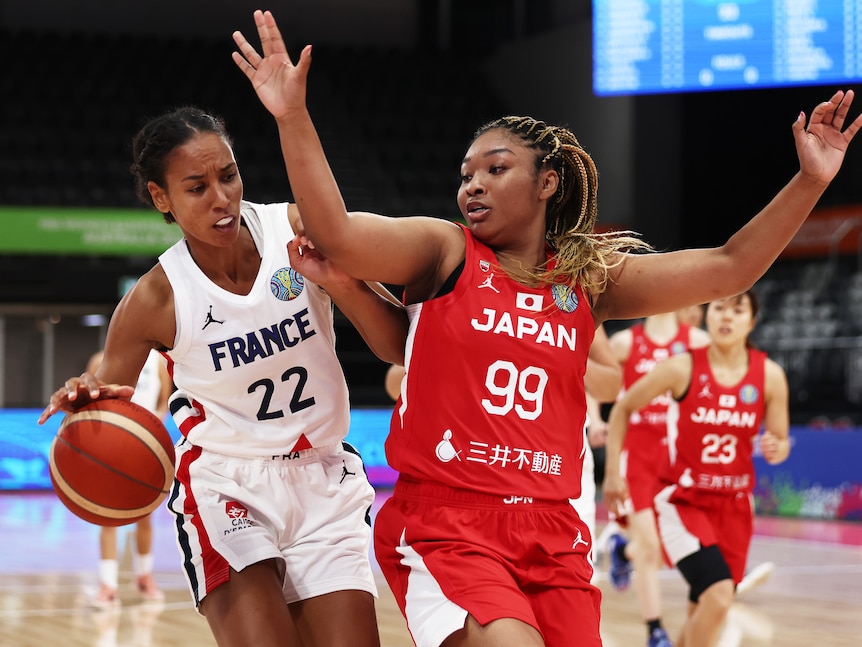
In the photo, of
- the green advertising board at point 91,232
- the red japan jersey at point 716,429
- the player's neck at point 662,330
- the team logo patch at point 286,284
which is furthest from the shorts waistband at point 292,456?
the green advertising board at point 91,232

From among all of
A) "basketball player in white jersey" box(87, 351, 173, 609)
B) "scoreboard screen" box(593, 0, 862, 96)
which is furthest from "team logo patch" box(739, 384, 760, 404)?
"scoreboard screen" box(593, 0, 862, 96)

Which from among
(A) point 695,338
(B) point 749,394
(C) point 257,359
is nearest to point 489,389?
(C) point 257,359

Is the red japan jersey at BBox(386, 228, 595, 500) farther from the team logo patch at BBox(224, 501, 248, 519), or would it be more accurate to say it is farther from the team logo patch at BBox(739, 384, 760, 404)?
the team logo patch at BBox(739, 384, 760, 404)

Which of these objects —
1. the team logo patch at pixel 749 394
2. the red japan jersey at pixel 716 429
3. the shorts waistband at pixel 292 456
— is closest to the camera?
the shorts waistband at pixel 292 456

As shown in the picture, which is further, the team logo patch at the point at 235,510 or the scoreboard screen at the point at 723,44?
the scoreboard screen at the point at 723,44

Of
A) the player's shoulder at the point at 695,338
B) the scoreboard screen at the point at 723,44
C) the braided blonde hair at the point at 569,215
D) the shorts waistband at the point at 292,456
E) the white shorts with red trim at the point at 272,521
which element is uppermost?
the scoreboard screen at the point at 723,44

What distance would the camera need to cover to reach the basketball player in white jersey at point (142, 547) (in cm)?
720

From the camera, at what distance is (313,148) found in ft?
8.11

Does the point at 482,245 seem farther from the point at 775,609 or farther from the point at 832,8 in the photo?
the point at 832,8

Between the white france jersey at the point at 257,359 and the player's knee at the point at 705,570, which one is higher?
the white france jersey at the point at 257,359

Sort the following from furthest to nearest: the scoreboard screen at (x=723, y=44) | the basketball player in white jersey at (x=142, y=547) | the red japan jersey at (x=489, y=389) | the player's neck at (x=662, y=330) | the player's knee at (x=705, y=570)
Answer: the scoreboard screen at (x=723, y=44) < the player's neck at (x=662, y=330) < the basketball player in white jersey at (x=142, y=547) < the player's knee at (x=705, y=570) < the red japan jersey at (x=489, y=389)

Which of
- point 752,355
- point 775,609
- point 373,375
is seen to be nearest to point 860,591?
point 775,609

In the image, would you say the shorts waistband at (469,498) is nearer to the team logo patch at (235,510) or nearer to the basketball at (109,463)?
the team logo patch at (235,510)

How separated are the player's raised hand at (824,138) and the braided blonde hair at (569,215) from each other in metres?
0.46
